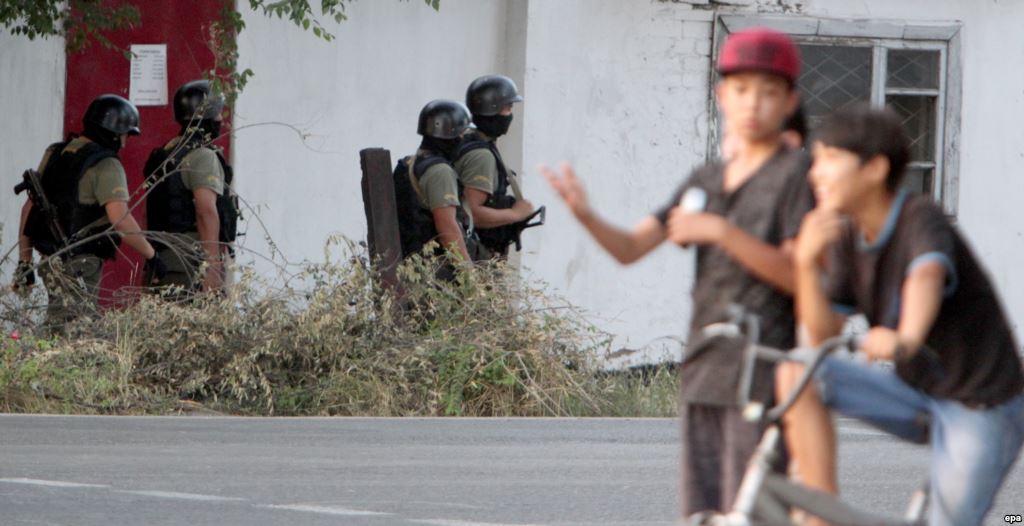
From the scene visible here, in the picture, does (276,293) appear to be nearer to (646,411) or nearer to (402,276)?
(402,276)

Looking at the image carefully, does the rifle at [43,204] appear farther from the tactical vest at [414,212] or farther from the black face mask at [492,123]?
the black face mask at [492,123]

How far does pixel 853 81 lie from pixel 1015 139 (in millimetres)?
1412

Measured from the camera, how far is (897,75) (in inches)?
574

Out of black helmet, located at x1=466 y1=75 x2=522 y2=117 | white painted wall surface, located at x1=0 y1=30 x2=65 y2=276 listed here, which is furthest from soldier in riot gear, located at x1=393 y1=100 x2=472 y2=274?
white painted wall surface, located at x1=0 y1=30 x2=65 y2=276

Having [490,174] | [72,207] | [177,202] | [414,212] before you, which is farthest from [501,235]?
[72,207]

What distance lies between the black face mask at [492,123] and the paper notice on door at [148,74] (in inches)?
121

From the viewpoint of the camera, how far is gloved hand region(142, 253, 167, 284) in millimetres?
11586

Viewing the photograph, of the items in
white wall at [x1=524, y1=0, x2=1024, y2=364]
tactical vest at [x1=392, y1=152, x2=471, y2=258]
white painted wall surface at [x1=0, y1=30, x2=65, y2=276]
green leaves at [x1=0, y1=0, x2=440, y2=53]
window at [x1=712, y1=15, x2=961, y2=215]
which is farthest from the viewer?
window at [x1=712, y1=15, x2=961, y2=215]

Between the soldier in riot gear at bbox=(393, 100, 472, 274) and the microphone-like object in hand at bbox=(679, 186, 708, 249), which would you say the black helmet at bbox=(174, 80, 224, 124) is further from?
the microphone-like object in hand at bbox=(679, 186, 708, 249)

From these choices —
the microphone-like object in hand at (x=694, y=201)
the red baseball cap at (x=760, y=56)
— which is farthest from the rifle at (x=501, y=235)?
the red baseball cap at (x=760, y=56)

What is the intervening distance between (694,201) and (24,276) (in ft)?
26.0

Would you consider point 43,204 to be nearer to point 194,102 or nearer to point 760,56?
point 194,102

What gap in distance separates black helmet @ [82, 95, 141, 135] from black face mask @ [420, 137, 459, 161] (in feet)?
6.09

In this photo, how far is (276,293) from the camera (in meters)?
11.1
